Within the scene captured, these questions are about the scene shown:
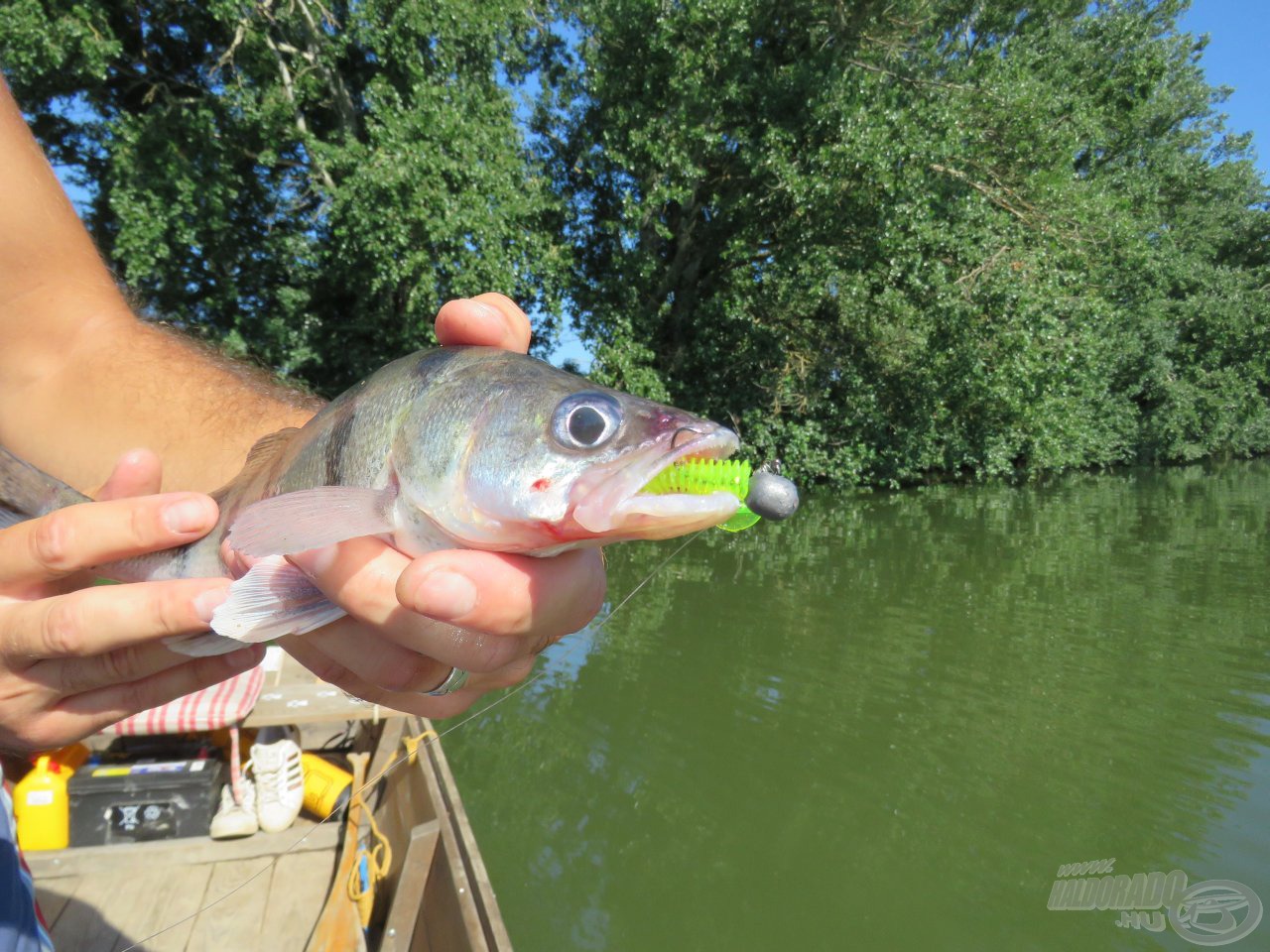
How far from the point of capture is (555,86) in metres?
19.6

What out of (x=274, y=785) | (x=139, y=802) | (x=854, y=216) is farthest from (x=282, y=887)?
(x=854, y=216)

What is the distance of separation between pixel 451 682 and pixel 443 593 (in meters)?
0.57

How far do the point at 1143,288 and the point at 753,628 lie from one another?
28465 millimetres

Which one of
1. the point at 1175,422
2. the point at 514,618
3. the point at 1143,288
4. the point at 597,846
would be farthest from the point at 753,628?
the point at 1175,422

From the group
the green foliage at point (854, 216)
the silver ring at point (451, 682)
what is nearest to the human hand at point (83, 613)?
the silver ring at point (451, 682)

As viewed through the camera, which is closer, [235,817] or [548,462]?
[548,462]

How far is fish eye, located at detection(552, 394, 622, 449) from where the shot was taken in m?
1.42

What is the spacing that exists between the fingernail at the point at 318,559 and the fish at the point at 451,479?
0.15 feet

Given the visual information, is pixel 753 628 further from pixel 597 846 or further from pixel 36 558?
pixel 36 558

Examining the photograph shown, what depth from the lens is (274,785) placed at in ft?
14.5

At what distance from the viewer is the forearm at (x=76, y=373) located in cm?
206

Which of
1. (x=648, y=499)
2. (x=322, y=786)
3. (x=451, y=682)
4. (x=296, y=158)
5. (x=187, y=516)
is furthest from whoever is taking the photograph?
(x=296, y=158)

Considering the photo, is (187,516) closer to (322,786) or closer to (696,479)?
(696,479)

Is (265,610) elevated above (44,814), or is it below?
above
